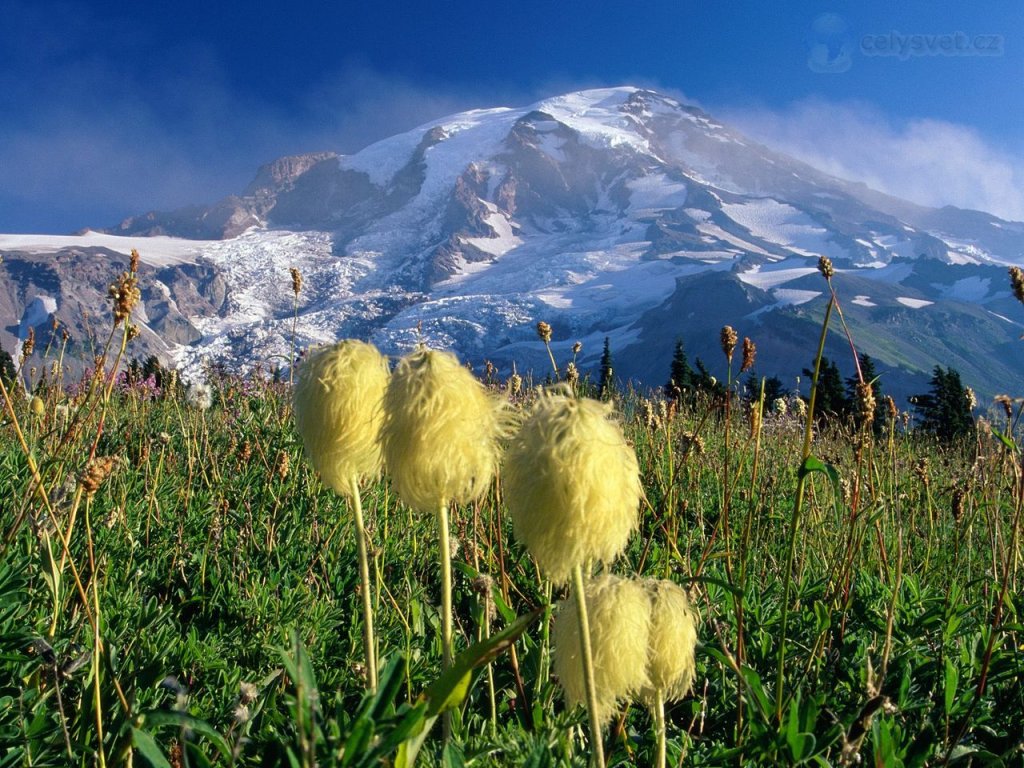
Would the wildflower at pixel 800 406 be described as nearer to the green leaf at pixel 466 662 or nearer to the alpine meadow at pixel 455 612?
the alpine meadow at pixel 455 612

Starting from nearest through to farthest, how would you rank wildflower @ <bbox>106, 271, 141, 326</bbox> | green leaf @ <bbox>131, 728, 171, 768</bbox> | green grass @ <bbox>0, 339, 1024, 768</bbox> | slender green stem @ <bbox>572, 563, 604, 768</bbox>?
green leaf @ <bbox>131, 728, 171, 768</bbox> < slender green stem @ <bbox>572, 563, 604, 768</bbox> < green grass @ <bbox>0, 339, 1024, 768</bbox> < wildflower @ <bbox>106, 271, 141, 326</bbox>

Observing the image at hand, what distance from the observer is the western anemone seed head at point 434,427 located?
1.30 meters

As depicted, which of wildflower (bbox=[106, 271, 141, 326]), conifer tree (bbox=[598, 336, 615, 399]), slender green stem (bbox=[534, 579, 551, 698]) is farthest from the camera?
conifer tree (bbox=[598, 336, 615, 399])

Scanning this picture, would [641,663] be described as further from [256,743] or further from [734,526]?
[734,526]

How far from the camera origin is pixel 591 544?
49.0 inches

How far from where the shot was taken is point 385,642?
8.84ft

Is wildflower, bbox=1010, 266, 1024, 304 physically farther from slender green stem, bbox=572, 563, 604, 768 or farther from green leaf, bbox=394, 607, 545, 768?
green leaf, bbox=394, 607, 545, 768

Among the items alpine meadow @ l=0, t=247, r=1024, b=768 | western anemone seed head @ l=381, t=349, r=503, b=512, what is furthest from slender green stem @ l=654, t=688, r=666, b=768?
western anemone seed head @ l=381, t=349, r=503, b=512

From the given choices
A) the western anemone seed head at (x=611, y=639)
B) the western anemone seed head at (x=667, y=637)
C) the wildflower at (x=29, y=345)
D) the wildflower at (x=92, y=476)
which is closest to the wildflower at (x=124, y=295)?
the wildflower at (x=92, y=476)

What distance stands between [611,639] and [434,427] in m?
0.54

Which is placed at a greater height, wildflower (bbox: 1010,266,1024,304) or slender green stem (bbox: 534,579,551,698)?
wildflower (bbox: 1010,266,1024,304)

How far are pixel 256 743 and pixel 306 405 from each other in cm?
98

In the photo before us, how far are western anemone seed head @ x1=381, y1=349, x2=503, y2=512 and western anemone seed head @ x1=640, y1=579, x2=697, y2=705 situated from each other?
1.59 ft

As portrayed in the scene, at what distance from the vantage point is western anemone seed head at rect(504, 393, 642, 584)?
120 centimetres
